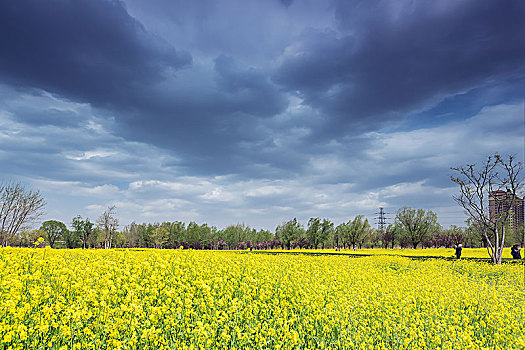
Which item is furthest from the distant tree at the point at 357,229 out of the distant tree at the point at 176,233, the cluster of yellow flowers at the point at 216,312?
the cluster of yellow flowers at the point at 216,312

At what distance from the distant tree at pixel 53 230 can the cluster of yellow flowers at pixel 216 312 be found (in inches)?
3036

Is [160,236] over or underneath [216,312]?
underneath

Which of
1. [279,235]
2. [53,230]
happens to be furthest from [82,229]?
[279,235]

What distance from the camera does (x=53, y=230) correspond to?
74.1m

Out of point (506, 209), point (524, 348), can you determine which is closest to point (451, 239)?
point (506, 209)

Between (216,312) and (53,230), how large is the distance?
83.7 meters

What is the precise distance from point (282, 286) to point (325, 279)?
249 cm

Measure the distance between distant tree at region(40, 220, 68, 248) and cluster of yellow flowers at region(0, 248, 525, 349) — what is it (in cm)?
7713

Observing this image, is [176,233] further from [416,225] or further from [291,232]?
[416,225]

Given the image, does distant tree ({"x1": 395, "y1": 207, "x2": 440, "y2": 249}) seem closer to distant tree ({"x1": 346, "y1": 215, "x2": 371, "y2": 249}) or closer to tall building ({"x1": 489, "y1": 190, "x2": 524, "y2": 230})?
distant tree ({"x1": 346, "y1": 215, "x2": 371, "y2": 249})

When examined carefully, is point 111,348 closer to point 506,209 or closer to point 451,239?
point 506,209

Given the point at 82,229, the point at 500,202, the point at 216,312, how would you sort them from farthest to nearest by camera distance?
1. the point at 82,229
2. the point at 500,202
3. the point at 216,312

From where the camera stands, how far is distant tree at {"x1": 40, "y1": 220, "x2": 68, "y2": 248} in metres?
73.1

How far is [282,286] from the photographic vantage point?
9500mm
